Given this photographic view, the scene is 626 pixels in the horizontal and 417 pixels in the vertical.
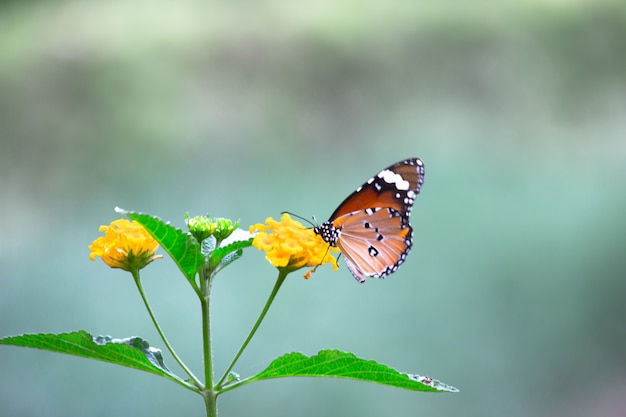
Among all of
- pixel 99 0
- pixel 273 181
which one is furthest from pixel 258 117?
pixel 99 0

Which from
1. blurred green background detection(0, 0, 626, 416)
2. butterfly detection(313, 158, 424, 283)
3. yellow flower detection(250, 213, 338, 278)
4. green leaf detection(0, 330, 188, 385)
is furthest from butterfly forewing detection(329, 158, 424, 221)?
blurred green background detection(0, 0, 626, 416)

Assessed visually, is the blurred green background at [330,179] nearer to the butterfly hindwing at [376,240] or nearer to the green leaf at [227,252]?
the butterfly hindwing at [376,240]

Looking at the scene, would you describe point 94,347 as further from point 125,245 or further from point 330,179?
point 330,179

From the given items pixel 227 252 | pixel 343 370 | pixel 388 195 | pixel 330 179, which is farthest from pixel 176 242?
pixel 330 179

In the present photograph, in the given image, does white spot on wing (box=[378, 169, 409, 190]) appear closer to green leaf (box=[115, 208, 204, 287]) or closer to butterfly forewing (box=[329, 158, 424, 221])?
butterfly forewing (box=[329, 158, 424, 221])

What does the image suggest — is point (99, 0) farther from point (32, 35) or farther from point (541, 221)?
point (541, 221)
